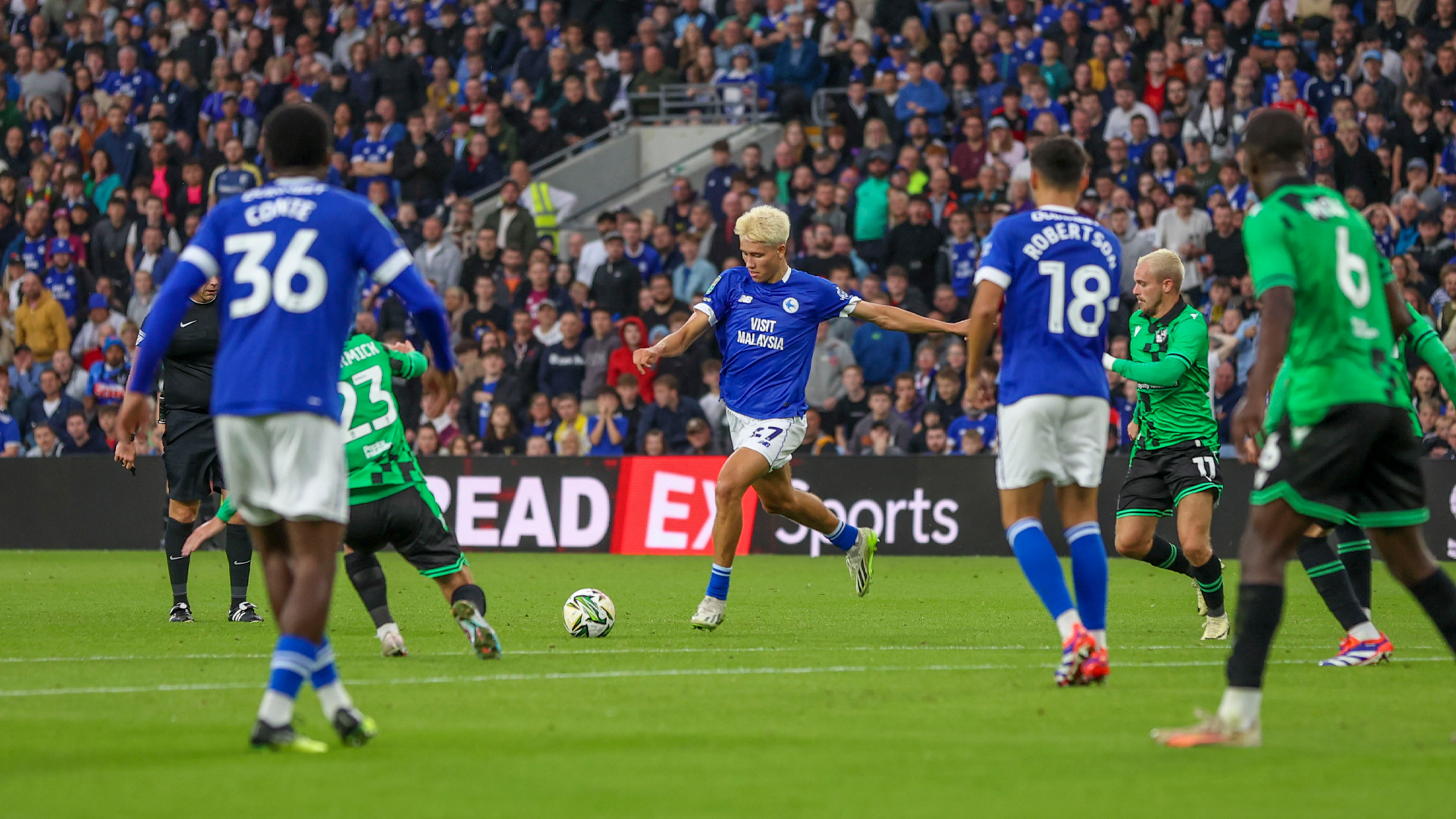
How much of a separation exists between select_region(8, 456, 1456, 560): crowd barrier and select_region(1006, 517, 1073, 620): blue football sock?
10287 millimetres

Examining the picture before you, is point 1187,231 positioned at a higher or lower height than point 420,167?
lower

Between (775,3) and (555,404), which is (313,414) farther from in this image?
(775,3)

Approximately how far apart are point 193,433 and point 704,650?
426cm

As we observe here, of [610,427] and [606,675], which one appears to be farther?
[610,427]

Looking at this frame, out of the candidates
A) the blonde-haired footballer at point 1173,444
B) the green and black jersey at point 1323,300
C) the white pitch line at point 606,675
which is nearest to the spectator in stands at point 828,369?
the blonde-haired footballer at point 1173,444

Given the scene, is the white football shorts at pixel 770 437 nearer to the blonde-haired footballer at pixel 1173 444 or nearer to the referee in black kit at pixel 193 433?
the blonde-haired footballer at pixel 1173 444

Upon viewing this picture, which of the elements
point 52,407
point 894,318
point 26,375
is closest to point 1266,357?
point 894,318

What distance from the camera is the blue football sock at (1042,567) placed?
290 inches

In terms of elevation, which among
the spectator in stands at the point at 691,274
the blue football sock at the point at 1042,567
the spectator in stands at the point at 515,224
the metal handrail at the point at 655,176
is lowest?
the blue football sock at the point at 1042,567

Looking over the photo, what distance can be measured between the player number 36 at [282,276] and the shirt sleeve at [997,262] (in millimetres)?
2874

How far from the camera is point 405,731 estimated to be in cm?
627

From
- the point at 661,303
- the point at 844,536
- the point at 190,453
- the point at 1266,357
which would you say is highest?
the point at 661,303

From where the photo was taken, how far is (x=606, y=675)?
7.97m

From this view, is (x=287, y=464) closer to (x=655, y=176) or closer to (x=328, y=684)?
(x=328, y=684)
